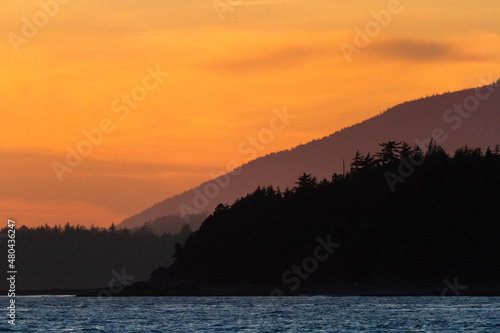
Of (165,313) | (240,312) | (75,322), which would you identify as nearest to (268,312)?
(240,312)

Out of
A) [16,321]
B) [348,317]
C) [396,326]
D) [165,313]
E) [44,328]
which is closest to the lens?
[396,326]

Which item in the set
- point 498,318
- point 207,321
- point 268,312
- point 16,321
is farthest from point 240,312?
point 498,318

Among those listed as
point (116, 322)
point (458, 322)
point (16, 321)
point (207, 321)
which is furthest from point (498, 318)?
point (16, 321)

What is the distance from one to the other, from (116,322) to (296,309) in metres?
33.4

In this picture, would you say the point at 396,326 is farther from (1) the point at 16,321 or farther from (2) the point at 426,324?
(1) the point at 16,321

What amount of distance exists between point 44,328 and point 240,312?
3495cm

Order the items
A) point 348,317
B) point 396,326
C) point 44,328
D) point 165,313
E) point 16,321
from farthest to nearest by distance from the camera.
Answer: point 165,313 → point 16,321 → point 348,317 → point 44,328 → point 396,326

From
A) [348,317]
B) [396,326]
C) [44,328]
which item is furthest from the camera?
[348,317]

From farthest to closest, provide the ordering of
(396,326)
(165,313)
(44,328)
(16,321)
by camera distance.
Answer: (165,313), (16,321), (44,328), (396,326)

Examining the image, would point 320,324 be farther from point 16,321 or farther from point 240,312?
point 16,321

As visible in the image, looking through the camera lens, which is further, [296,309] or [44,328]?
[296,309]

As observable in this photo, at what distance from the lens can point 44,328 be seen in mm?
120750

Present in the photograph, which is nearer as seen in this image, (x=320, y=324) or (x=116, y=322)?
(x=320, y=324)

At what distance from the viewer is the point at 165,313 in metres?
151
